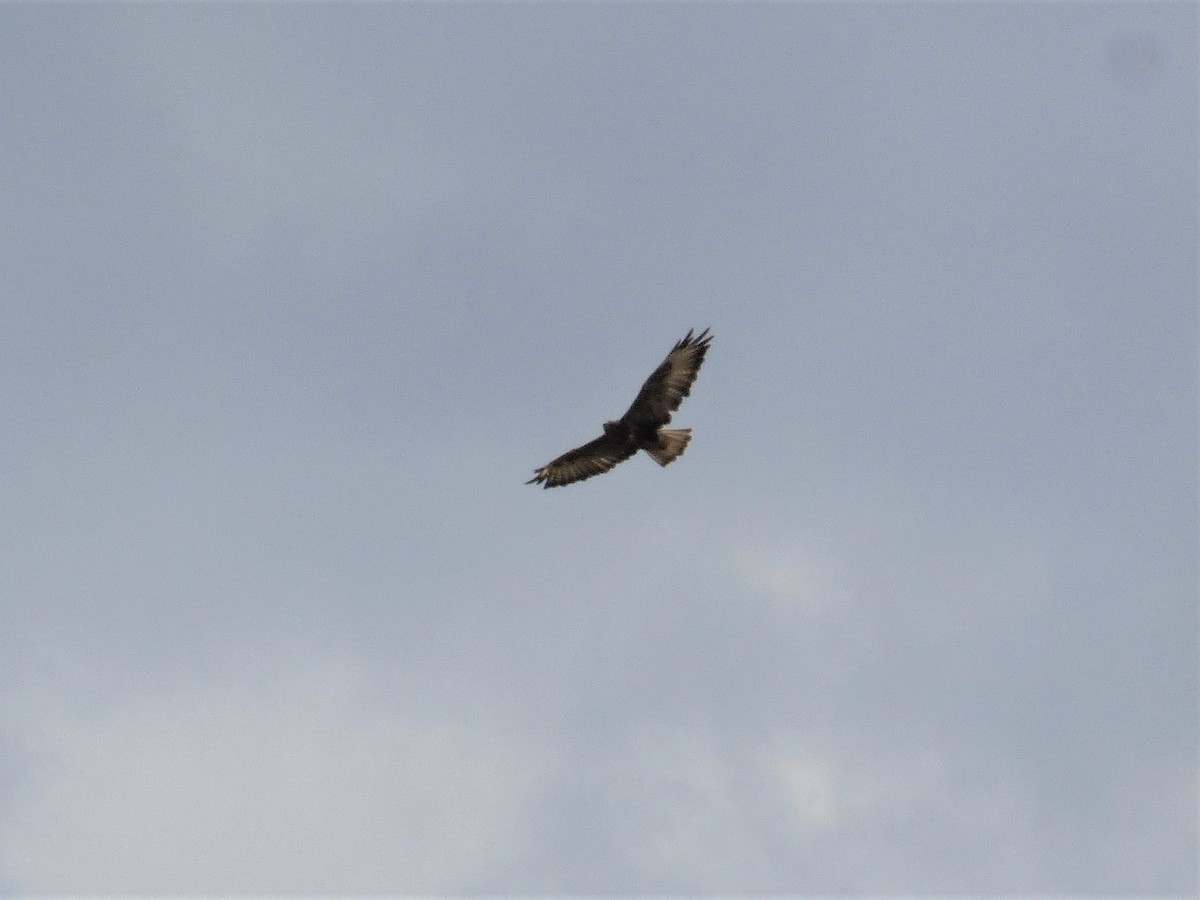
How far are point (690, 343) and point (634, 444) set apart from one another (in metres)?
3.39

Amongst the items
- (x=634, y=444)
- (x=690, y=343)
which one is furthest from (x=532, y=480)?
(x=690, y=343)

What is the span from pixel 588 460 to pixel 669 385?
3.59 metres

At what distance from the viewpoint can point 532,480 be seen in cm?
3616

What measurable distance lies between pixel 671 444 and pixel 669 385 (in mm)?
1753

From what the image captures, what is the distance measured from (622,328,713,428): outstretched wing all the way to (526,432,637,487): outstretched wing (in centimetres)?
85

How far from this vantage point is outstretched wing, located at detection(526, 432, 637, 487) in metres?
34.9

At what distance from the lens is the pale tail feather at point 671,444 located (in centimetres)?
3422

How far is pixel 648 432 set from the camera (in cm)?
3425

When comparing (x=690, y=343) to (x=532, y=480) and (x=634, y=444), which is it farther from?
(x=532, y=480)

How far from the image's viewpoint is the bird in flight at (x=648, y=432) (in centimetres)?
3331

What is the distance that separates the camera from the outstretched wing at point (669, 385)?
1307 inches

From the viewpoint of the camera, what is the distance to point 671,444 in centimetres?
3434

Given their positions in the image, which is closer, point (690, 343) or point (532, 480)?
point (690, 343)

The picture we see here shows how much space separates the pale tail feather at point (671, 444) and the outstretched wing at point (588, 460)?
770 millimetres
